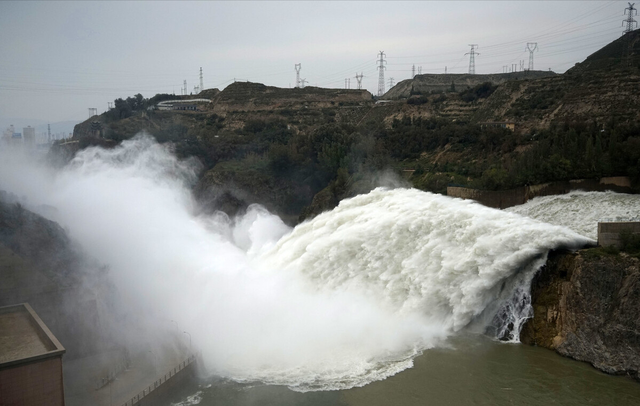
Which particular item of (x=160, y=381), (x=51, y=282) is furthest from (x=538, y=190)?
(x=51, y=282)

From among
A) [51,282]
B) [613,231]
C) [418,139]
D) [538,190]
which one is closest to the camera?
[613,231]

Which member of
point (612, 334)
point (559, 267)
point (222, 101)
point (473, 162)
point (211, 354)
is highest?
point (222, 101)

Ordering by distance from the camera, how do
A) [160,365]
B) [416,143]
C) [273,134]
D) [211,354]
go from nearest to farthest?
[160,365] < [211,354] < [416,143] < [273,134]

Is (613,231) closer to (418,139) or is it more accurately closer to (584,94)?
(584,94)

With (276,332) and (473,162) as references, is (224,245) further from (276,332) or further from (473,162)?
(473,162)

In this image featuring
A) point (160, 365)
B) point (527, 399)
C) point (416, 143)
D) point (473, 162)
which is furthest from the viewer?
point (416, 143)

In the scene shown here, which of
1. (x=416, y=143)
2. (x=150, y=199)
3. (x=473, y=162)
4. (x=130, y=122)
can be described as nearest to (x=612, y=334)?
(x=473, y=162)

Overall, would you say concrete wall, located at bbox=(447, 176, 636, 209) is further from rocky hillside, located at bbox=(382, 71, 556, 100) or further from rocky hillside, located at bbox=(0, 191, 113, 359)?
rocky hillside, located at bbox=(382, 71, 556, 100)

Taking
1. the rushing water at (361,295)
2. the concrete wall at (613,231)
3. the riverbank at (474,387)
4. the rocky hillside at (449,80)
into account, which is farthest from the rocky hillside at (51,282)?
the rocky hillside at (449,80)
